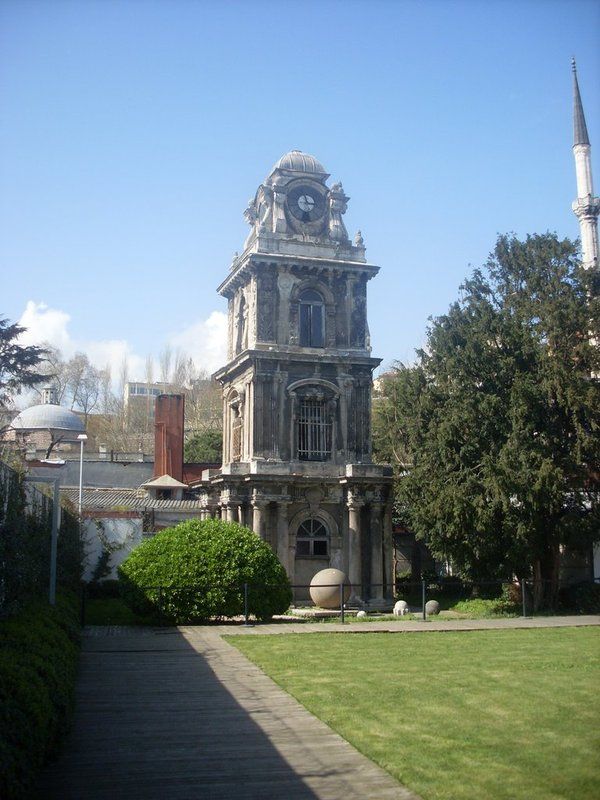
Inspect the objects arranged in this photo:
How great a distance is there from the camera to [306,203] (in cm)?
3644

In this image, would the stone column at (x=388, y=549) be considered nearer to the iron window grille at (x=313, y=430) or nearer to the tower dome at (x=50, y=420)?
the iron window grille at (x=313, y=430)

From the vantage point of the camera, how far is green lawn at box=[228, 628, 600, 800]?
8.15 m

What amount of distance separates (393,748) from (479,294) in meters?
24.1

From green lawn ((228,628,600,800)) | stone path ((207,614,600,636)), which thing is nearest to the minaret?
stone path ((207,614,600,636))

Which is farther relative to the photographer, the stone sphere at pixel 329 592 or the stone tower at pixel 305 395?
the stone tower at pixel 305 395

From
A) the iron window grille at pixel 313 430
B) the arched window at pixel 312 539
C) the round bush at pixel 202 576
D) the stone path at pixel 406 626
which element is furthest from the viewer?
the iron window grille at pixel 313 430

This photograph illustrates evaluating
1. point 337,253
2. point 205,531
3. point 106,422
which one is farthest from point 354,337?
point 106,422

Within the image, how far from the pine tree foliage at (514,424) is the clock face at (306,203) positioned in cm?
815

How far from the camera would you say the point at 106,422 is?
76.3 m

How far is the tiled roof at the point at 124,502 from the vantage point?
4053 cm

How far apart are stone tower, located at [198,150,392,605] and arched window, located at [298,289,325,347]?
0.13 ft

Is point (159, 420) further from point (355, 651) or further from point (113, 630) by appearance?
point (355, 651)

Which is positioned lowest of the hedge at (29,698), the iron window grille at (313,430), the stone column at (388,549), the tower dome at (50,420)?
the hedge at (29,698)

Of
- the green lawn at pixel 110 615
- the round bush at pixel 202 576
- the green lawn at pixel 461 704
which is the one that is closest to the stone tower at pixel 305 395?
the green lawn at pixel 110 615
